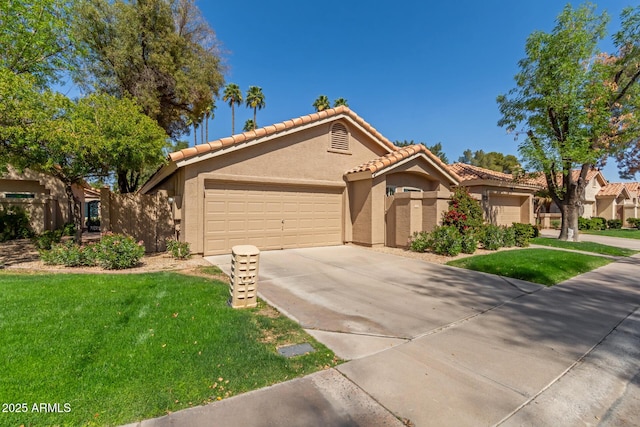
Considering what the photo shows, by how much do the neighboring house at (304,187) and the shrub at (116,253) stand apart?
182cm

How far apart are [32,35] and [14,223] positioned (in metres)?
10.9

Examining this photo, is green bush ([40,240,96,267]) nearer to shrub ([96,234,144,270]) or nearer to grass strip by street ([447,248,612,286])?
shrub ([96,234,144,270])

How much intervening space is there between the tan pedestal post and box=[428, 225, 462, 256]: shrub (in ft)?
25.3

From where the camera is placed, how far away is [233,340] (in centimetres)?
413

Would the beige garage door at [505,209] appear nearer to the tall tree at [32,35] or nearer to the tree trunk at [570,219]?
the tree trunk at [570,219]

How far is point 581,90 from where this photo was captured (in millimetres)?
14258

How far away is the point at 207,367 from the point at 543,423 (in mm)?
3323

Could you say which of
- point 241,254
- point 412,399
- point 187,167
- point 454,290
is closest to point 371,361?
point 412,399

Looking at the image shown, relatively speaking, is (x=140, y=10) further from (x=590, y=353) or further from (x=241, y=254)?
(x=590, y=353)

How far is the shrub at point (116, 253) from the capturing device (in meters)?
8.27

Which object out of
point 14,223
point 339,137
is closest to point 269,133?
point 339,137

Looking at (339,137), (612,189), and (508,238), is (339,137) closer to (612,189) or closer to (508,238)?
(508,238)

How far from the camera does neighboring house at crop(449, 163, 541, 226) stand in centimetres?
1764

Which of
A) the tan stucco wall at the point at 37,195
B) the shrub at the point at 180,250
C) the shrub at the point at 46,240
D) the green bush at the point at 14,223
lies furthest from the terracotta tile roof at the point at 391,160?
the green bush at the point at 14,223
